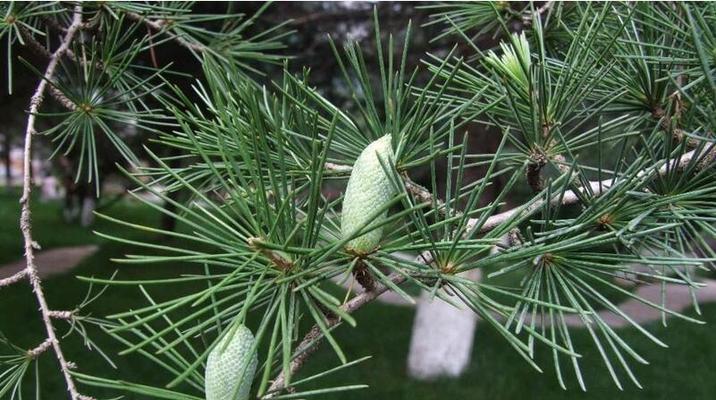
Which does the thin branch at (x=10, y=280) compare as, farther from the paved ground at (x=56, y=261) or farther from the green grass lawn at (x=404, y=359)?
the paved ground at (x=56, y=261)

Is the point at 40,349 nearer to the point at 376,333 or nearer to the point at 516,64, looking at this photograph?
the point at 516,64

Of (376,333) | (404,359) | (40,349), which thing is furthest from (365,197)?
(376,333)

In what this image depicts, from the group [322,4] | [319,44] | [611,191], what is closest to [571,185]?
[611,191]

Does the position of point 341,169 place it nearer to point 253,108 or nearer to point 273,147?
point 273,147

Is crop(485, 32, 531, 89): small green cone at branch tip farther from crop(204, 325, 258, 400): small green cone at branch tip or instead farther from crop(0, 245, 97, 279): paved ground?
crop(0, 245, 97, 279): paved ground

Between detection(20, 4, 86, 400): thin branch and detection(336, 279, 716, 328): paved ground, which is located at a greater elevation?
detection(20, 4, 86, 400): thin branch

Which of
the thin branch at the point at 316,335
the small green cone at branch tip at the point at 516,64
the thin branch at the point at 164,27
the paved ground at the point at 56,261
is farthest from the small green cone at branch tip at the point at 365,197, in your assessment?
the paved ground at the point at 56,261

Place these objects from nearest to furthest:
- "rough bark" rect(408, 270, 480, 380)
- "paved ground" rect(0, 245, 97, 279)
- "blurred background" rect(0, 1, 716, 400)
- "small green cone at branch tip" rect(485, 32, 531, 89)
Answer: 1. "small green cone at branch tip" rect(485, 32, 531, 89)
2. "blurred background" rect(0, 1, 716, 400)
3. "rough bark" rect(408, 270, 480, 380)
4. "paved ground" rect(0, 245, 97, 279)

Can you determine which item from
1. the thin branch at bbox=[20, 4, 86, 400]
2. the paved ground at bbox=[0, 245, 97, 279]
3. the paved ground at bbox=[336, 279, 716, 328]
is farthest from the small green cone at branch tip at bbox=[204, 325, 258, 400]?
the paved ground at bbox=[0, 245, 97, 279]
